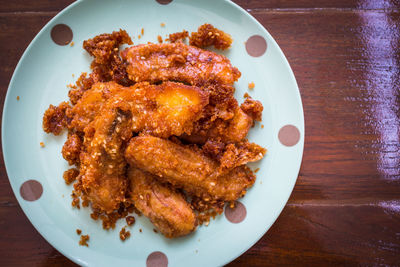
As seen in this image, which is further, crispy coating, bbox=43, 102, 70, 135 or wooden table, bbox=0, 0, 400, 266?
wooden table, bbox=0, 0, 400, 266

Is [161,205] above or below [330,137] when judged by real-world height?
above

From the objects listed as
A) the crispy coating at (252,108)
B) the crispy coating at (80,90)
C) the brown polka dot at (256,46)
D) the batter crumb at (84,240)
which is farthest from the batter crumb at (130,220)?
the brown polka dot at (256,46)

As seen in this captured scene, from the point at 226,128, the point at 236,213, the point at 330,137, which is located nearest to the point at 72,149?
the point at 226,128

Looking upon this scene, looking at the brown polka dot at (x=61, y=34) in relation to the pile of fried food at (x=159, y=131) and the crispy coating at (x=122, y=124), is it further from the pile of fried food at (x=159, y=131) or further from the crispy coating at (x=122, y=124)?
the crispy coating at (x=122, y=124)

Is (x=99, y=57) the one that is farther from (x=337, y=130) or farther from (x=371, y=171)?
(x=371, y=171)

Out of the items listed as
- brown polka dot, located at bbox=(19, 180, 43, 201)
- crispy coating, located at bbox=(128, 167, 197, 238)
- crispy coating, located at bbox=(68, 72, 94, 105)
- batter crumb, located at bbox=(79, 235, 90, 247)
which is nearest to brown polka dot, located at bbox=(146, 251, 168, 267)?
crispy coating, located at bbox=(128, 167, 197, 238)

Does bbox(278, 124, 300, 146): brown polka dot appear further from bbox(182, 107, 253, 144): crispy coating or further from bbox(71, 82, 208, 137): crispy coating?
bbox(71, 82, 208, 137): crispy coating

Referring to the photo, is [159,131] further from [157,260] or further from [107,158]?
[157,260]
